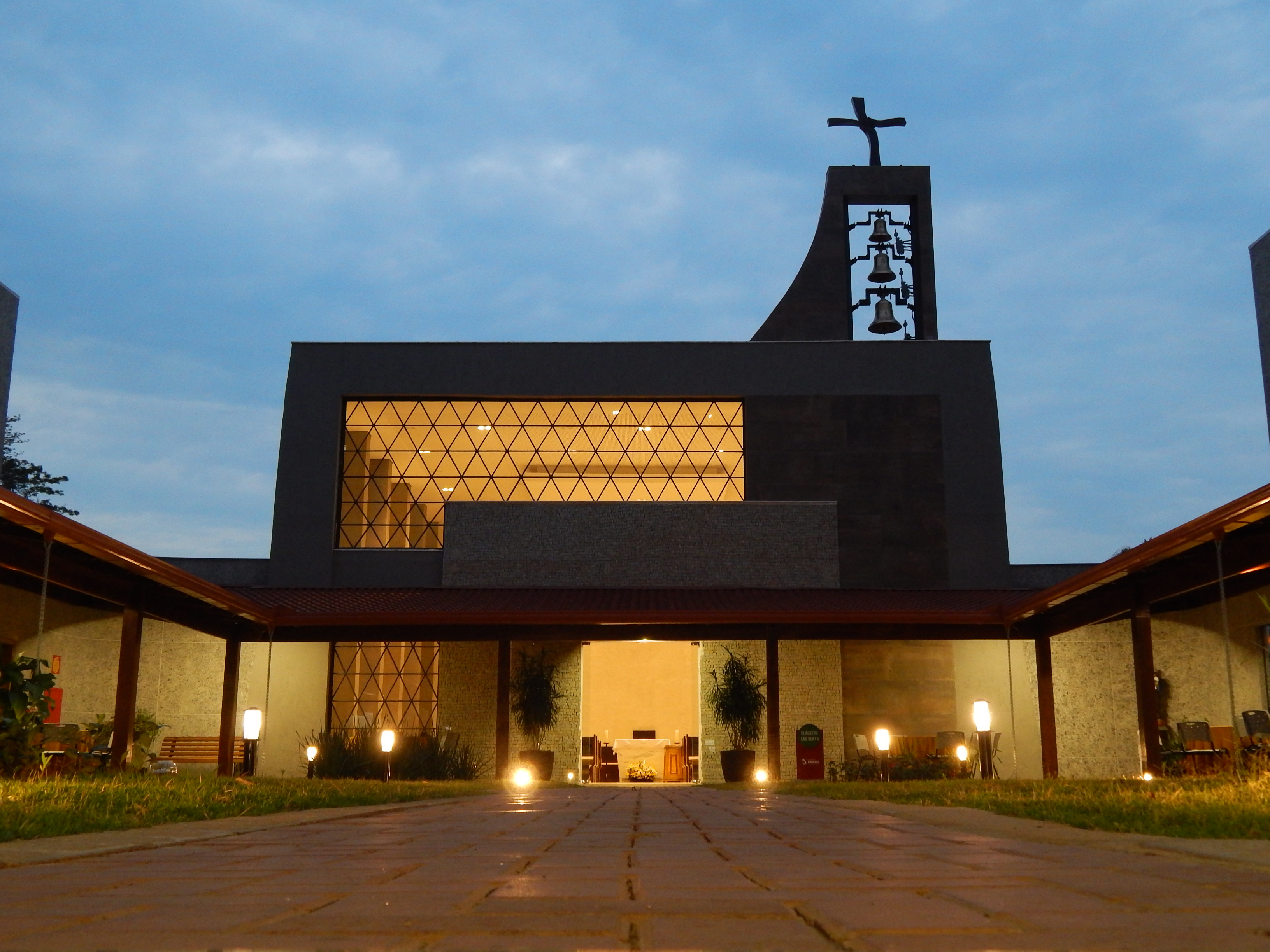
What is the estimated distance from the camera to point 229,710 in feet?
55.4

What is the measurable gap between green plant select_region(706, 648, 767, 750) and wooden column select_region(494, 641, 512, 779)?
3.37 m

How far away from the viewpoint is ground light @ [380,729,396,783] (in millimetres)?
14867

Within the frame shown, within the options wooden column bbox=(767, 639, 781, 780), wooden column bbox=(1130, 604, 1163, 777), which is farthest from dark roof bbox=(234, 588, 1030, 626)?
wooden column bbox=(1130, 604, 1163, 777)

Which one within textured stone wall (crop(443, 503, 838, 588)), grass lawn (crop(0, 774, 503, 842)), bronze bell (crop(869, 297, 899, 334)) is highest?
bronze bell (crop(869, 297, 899, 334))

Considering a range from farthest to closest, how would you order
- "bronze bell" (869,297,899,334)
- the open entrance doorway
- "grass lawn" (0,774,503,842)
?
the open entrance doorway < "bronze bell" (869,297,899,334) < "grass lawn" (0,774,503,842)

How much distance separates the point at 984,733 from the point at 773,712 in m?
2.98

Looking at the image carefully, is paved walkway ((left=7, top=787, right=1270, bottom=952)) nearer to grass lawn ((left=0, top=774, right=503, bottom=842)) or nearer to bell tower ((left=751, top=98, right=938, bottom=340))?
grass lawn ((left=0, top=774, right=503, bottom=842))

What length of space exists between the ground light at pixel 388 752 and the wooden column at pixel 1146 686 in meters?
9.07

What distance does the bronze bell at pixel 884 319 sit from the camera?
2188 cm

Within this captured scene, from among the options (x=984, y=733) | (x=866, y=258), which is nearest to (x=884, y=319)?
(x=866, y=258)

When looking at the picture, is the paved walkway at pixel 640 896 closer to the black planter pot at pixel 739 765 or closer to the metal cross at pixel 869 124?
the black planter pot at pixel 739 765

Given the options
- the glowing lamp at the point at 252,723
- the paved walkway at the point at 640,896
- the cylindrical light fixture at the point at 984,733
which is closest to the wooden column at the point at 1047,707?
the cylindrical light fixture at the point at 984,733

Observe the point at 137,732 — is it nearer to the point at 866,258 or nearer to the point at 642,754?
the point at 642,754

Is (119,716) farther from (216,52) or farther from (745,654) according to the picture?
(216,52)
